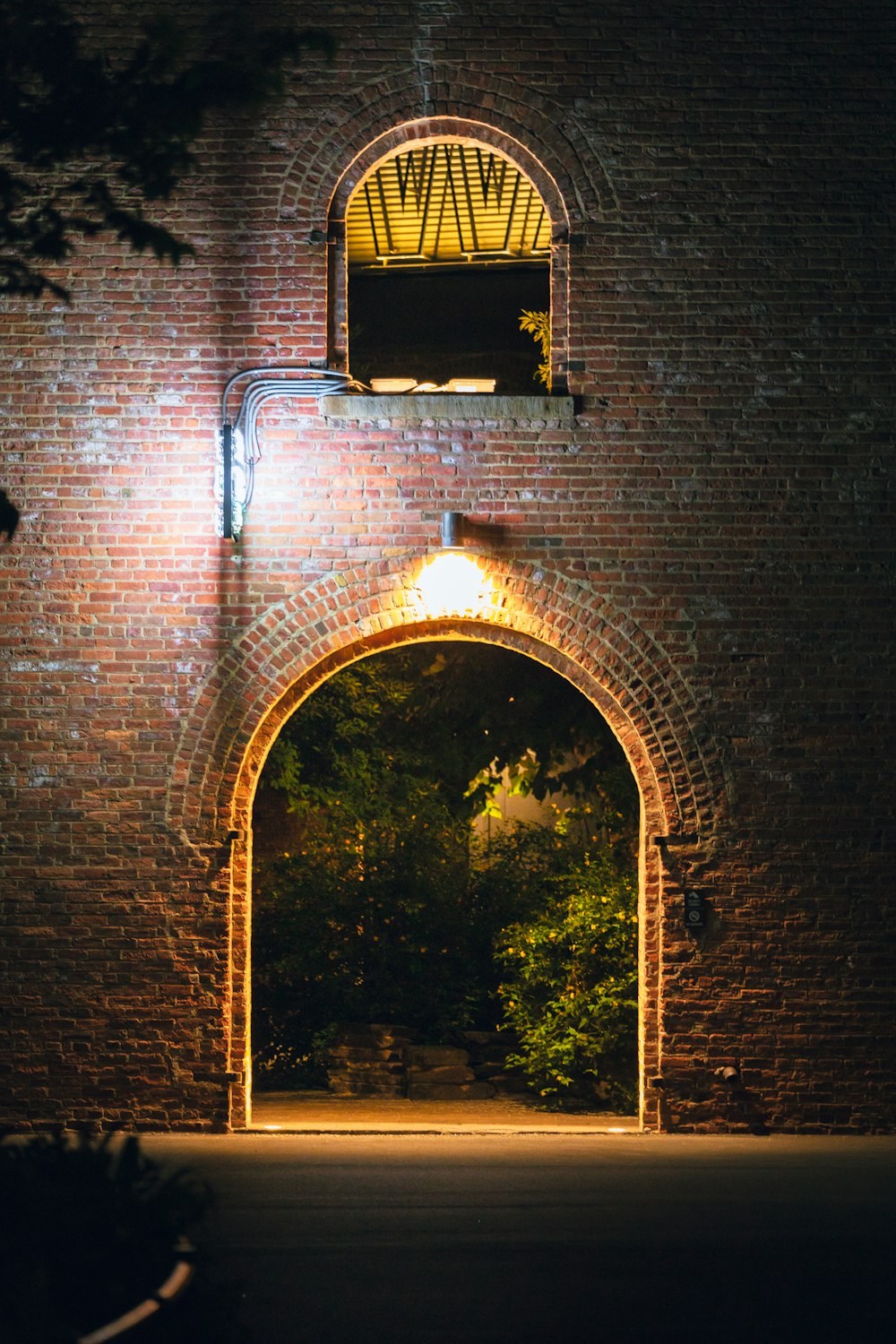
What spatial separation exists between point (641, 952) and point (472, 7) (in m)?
6.38

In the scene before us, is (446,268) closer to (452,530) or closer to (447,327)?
(447,327)

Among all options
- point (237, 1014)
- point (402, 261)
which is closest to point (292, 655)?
point (237, 1014)

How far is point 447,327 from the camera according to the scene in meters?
19.5

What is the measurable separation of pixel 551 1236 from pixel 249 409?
559 centimetres

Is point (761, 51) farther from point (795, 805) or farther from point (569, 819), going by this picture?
point (569, 819)

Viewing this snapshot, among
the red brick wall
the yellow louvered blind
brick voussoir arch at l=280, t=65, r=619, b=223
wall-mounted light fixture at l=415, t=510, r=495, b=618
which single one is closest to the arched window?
the yellow louvered blind

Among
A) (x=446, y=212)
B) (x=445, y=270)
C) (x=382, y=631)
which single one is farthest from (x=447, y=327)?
(x=382, y=631)

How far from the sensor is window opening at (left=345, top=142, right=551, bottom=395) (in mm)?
13008

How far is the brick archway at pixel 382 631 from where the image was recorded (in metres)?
10.5

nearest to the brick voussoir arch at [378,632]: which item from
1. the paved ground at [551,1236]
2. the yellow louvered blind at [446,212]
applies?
the paved ground at [551,1236]

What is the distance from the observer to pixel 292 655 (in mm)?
10570

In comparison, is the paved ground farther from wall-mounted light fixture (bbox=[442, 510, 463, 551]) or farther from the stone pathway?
wall-mounted light fixture (bbox=[442, 510, 463, 551])

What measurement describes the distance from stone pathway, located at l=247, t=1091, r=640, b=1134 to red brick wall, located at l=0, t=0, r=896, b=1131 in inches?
41.4

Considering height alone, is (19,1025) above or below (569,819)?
below
